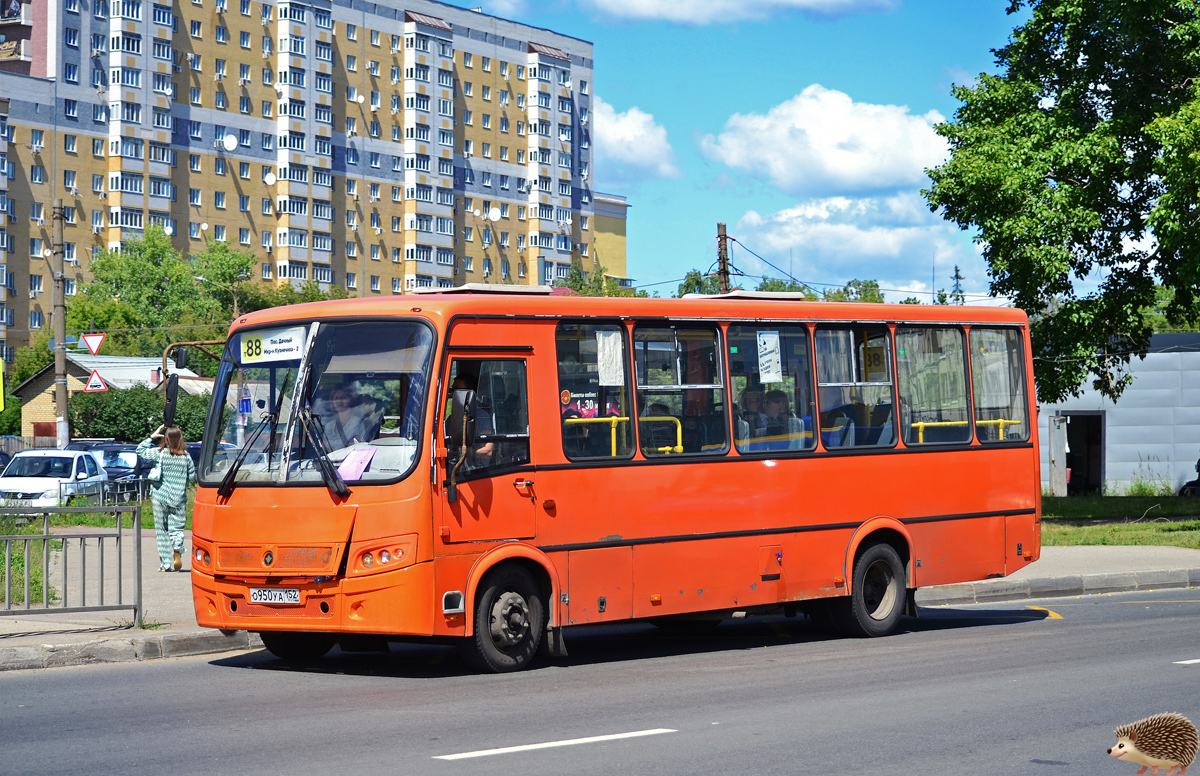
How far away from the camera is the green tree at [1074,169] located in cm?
2944

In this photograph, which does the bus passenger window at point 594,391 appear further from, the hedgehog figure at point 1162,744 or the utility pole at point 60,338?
the utility pole at point 60,338

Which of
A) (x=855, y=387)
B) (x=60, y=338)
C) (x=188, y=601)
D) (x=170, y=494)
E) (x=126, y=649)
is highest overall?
(x=60, y=338)

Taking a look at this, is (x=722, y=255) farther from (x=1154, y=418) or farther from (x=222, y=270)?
(x=222, y=270)

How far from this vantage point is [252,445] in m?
10.9

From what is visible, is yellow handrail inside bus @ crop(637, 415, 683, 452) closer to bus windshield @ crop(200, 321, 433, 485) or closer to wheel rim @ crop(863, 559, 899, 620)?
bus windshield @ crop(200, 321, 433, 485)

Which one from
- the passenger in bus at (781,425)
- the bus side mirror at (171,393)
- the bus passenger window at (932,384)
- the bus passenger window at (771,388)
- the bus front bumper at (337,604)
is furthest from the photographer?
the bus passenger window at (932,384)

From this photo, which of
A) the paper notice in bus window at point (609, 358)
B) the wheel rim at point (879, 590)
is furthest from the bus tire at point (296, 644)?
the wheel rim at point (879, 590)

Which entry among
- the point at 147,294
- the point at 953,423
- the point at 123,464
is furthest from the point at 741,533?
the point at 147,294

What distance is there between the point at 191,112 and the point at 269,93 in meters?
8.09

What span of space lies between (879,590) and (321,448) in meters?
5.94

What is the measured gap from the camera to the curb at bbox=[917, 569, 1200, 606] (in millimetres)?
17484

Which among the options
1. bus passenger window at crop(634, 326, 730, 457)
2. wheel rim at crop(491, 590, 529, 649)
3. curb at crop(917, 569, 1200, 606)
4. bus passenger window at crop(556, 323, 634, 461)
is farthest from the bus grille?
curb at crop(917, 569, 1200, 606)

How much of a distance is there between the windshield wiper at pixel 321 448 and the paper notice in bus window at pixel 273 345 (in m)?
0.52

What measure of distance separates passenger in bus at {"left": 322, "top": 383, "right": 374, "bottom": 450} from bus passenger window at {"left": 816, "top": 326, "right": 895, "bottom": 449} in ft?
15.1
